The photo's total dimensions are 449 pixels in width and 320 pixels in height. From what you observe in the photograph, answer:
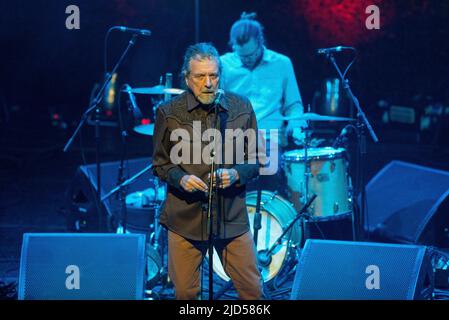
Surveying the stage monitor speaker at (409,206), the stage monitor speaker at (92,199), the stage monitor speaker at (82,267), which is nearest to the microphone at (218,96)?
the stage monitor speaker at (82,267)

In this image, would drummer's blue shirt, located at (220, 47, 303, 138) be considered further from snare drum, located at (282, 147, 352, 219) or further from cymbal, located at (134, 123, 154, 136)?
cymbal, located at (134, 123, 154, 136)

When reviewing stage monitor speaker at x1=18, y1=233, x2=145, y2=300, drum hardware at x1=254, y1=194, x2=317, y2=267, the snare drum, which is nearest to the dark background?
the snare drum

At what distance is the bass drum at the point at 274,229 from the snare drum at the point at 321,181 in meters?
0.21

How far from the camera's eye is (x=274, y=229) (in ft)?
18.1

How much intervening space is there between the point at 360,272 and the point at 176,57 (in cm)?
792

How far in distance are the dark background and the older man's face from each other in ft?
20.7

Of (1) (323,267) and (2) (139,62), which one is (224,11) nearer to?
(2) (139,62)

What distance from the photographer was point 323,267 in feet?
12.8

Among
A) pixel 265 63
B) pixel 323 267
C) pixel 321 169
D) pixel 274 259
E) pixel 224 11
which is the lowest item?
pixel 274 259

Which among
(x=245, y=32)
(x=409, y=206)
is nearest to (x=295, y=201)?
(x=409, y=206)

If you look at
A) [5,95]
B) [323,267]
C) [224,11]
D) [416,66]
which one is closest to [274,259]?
[323,267]

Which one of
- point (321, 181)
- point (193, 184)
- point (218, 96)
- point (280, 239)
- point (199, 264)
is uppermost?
point (218, 96)

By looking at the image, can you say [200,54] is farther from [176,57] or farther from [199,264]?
[176,57]

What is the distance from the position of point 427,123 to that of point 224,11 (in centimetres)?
506
